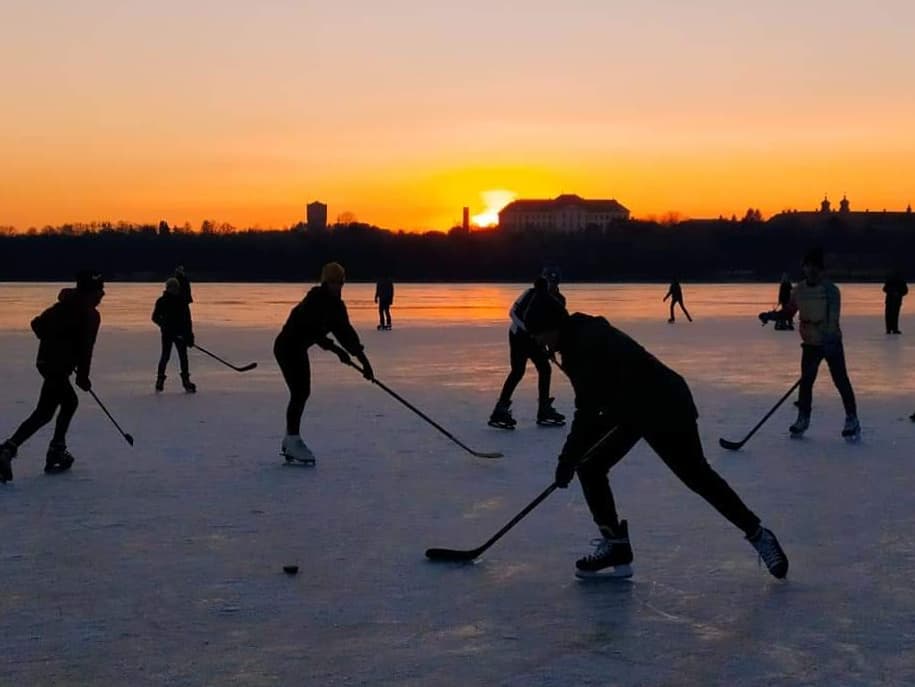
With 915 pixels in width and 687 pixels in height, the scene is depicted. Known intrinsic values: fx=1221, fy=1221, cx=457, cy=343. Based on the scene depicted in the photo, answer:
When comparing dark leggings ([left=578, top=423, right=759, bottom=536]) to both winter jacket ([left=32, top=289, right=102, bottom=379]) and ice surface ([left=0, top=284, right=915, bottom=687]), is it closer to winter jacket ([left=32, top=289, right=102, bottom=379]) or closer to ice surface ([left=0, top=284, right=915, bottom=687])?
ice surface ([left=0, top=284, right=915, bottom=687])

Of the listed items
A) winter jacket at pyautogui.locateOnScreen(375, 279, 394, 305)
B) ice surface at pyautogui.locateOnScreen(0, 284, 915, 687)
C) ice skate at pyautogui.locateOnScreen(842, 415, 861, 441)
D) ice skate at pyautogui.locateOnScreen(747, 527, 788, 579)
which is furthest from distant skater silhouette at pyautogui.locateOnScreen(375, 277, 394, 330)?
ice skate at pyautogui.locateOnScreen(747, 527, 788, 579)

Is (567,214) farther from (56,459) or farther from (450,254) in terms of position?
(56,459)

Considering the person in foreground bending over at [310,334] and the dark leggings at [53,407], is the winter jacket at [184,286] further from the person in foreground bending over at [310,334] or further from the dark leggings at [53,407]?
the dark leggings at [53,407]

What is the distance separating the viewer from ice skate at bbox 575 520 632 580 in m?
5.15

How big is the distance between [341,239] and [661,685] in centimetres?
11346

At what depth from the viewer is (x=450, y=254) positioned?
11512 centimetres

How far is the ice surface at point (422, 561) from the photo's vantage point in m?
4.04

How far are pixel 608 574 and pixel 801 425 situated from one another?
15.7 feet

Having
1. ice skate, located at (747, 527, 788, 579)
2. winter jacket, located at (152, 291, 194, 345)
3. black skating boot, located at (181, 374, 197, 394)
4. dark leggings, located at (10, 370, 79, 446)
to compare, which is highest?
winter jacket, located at (152, 291, 194, 345)

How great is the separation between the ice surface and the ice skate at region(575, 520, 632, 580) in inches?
3.6

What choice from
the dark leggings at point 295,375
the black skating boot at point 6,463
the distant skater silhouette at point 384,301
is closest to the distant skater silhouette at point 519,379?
the dark leggings at point 295,375

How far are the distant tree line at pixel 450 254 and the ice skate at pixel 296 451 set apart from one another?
9582 centimetres

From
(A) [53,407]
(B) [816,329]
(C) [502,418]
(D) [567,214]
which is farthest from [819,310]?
(D) [567,214]

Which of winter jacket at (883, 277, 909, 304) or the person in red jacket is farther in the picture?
winter jacket at (883, 277, 909, 304)
